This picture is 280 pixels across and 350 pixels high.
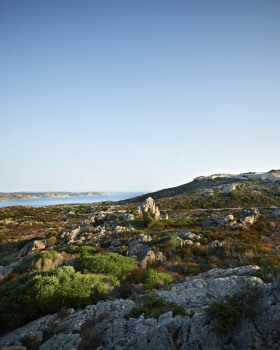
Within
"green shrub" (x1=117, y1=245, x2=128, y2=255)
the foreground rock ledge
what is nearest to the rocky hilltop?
the foreground rock ledge

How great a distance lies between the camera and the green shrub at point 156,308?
4.74 m

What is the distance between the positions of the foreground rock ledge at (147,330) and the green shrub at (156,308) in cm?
24

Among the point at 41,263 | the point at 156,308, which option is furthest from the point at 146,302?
the point at 41,263

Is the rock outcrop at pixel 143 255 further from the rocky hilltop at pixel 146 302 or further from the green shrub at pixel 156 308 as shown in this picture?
the green shrub at pixel 156 308

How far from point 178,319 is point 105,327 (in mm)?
1992

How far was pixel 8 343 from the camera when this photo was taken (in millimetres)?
4055

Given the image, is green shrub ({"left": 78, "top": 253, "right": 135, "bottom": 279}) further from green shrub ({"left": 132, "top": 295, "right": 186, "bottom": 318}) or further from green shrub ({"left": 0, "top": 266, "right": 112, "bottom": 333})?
green shrub ({"left": 132, "top": 295, "right": 186, "bottom": 318})

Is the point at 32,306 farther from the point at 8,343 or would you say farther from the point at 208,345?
the point at 208,345

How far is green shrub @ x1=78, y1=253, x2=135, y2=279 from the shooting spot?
332 inches

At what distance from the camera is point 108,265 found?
8.69m

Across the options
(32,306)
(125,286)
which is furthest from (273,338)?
(32,306)

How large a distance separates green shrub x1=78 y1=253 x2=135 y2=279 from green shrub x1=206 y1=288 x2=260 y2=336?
18.2 ft

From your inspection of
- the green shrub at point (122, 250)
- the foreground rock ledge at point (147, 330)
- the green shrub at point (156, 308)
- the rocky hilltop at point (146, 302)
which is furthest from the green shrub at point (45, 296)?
the green shrub at point (122, 250)

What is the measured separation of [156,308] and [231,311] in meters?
2.44
